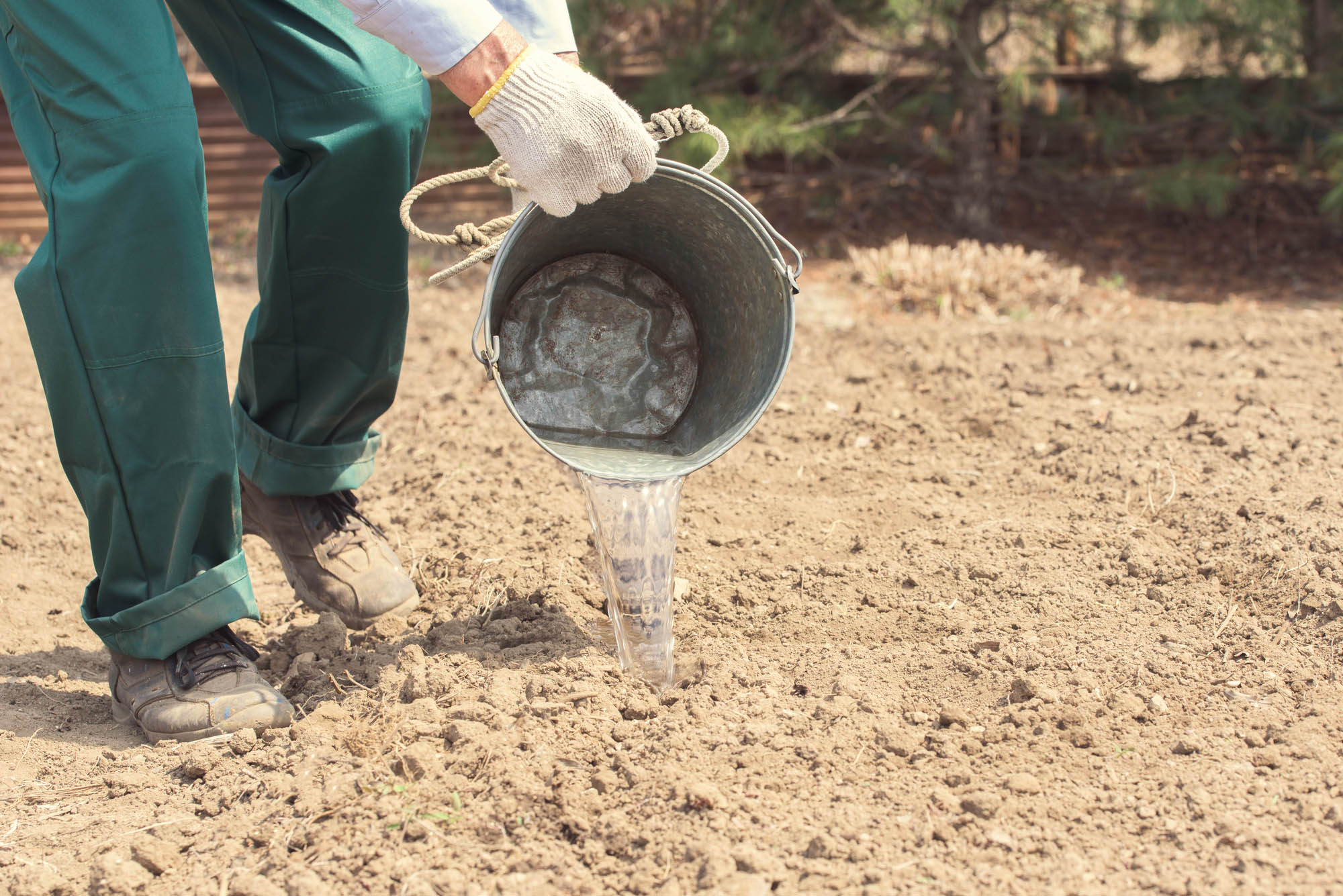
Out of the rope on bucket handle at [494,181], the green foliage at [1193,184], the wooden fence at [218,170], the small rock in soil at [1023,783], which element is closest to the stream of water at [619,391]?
the rope on bucket handle at [494,181]

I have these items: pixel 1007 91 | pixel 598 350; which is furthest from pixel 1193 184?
pixel 598 350

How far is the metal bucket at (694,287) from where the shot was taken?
190 centimetres

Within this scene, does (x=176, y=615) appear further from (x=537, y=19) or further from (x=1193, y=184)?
(x=1193, y=184)

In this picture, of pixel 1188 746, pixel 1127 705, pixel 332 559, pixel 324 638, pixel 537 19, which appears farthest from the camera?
pixel 332 559

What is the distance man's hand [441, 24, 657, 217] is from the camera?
65.2 inches

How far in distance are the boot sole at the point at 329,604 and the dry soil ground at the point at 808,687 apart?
0.05m

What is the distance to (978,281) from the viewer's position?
176 inches

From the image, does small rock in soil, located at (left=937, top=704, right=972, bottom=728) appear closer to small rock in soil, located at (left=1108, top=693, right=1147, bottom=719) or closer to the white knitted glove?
small rock in soil, located at (left=1108, top=693, right=1147, bottom=719)

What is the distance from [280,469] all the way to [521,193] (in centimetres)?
76

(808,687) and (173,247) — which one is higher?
(173,247)

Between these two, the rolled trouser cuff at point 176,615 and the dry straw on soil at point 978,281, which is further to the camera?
the dry straw on soil at point 978,281

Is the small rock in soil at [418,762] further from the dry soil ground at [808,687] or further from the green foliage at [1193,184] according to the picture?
the green foliage at [1193,184]

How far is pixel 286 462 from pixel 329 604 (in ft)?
0.99

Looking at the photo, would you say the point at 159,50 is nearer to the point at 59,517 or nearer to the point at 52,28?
the point at 52,28
